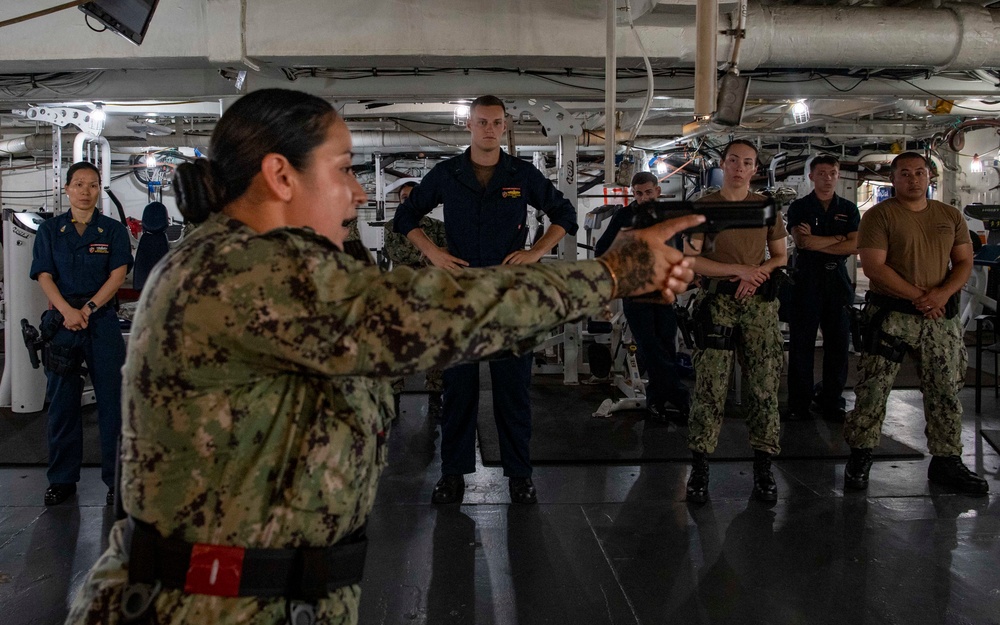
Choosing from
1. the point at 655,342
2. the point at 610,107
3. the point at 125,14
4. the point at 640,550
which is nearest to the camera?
the point at 610,107

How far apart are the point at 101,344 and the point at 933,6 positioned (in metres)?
5.62

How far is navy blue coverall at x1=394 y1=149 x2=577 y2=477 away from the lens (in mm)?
3895

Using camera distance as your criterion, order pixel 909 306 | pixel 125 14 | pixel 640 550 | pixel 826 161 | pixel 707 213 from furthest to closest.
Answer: pixel 826 161 → pixel 909 306 → pixel 125 14 → pixel 640 550 → pixel 707 213

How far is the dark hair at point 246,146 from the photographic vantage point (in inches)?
48.3

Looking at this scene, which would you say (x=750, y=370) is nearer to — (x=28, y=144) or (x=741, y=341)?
(x=741, y=341)

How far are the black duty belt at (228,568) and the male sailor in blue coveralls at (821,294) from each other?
5.16 m

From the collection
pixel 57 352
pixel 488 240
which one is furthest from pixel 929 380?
pixel 57 352

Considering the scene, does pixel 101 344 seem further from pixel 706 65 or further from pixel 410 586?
pixel 706 65

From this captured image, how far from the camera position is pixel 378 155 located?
10945 millimetres

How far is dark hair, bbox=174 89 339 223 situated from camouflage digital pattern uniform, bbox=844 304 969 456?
3761mm

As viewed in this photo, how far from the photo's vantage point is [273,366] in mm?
1134

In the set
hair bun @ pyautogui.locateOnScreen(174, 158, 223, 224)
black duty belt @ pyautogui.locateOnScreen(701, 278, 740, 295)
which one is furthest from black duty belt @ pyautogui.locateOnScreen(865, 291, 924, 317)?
hair bun @ pyautogui.locateOnScreen(174, 158, 223, 224)

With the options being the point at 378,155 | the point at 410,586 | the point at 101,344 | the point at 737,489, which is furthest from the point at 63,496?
the point at 378,155

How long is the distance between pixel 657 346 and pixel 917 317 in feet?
6.63
